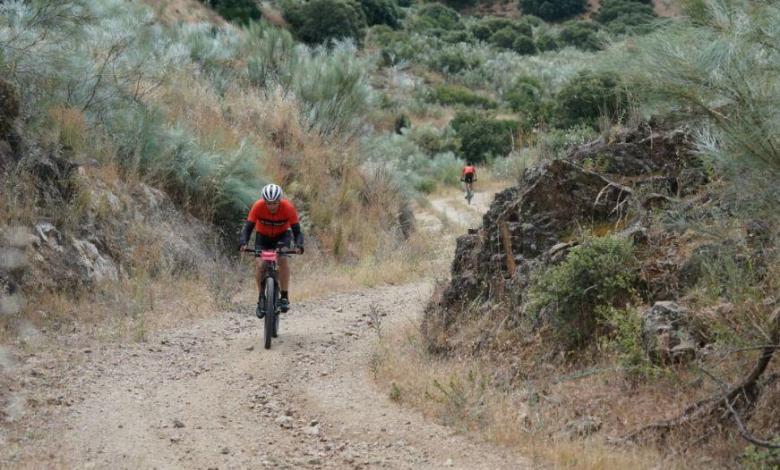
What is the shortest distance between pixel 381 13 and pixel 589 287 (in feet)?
182

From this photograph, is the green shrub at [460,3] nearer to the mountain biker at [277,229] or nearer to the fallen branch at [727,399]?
the mountain biker at [277,229]

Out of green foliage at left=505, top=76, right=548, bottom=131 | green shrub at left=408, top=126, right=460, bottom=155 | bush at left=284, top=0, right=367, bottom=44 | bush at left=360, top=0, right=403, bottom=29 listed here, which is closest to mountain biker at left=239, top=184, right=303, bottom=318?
green shrub at left=408, top=126, right=460, bottom=155

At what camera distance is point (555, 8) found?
256ft

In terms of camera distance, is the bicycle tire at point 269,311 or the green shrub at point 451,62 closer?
the bicycle tire at point 269,311

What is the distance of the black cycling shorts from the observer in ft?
36.7

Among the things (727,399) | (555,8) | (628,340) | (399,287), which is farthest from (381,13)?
(727,399)

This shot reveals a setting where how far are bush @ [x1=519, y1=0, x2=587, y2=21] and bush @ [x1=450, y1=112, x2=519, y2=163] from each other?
40.0m

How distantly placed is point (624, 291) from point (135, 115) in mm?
9907

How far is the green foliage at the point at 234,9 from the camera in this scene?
1553 inches

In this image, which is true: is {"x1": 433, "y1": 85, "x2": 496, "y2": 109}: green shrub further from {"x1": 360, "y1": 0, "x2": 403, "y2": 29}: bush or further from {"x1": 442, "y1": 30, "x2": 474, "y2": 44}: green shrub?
{"x1": 442, "y1": 30, "x2": 474, "y2": 44}: green shrub

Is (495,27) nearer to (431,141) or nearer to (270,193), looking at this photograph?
(431,141)

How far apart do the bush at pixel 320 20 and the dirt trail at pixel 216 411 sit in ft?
113

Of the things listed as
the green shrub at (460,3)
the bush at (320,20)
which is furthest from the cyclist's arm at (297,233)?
the green shrub at (460,3)

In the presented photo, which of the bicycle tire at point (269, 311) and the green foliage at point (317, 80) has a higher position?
the bicycle tire at point (269, 311)
